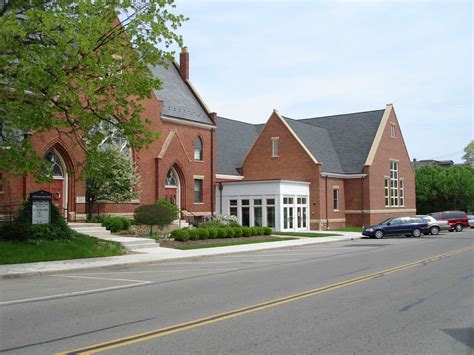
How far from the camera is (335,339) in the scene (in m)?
7.07

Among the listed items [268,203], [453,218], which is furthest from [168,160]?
[453,218]

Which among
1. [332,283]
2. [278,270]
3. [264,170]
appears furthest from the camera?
[264,170]

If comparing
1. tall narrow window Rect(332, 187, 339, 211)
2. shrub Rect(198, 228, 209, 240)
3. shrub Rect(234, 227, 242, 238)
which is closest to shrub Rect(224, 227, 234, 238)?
shrub Rect(234, 227, 242, 238)

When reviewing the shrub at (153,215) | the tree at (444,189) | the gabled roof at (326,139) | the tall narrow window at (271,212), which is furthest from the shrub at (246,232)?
the tree at (444,189)

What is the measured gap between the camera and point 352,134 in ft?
Result: 165

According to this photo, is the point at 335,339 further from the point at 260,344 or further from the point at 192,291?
the point at 192,291

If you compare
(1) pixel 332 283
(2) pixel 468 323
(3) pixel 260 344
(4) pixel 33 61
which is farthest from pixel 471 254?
(4) pixel 33 61

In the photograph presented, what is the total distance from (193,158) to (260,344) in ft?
103

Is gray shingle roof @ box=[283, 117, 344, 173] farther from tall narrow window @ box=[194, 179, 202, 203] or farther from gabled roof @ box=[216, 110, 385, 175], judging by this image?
tall narrow window @ box=[194, 179, 202, 203]

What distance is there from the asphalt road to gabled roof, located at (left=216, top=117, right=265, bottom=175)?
29597 millimetres

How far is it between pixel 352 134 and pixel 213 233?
87.0 feet

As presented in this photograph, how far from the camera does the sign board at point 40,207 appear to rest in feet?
69.4

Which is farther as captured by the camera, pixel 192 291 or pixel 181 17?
pixel 181 17

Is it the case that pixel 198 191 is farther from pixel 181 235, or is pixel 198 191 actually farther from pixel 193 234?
pixel 181 235
